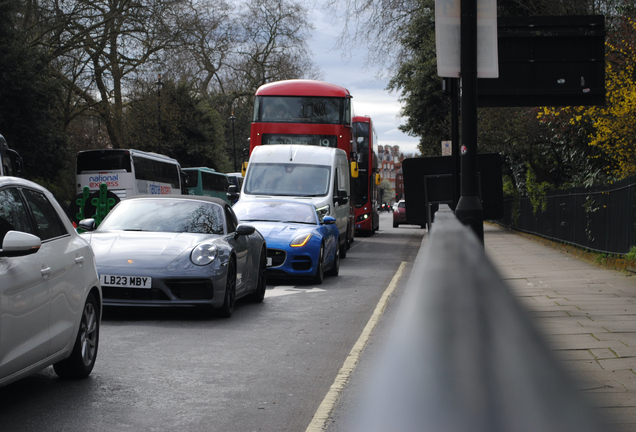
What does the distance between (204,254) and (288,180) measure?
32.6 feet

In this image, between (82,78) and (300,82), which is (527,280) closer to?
(300,82)

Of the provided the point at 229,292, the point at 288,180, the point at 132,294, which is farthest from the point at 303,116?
the point at 132,294

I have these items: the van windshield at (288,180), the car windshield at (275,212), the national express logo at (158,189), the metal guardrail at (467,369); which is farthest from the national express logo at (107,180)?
Answer: the metal guardrail at (467,369)

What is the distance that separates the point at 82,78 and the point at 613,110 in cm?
2478

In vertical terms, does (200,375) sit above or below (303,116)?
below

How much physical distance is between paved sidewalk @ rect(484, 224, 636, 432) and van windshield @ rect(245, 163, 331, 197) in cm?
479

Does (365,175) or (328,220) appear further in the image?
(365,175)

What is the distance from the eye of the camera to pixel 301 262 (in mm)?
12805

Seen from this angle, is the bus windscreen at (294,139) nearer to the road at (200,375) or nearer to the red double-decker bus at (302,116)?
the red double-decker bus at (302,116)

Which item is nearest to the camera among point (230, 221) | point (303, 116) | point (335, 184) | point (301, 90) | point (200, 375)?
point (200, 375)

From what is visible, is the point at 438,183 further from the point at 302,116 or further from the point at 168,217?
the point at 302,116

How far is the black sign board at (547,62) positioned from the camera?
9023mm

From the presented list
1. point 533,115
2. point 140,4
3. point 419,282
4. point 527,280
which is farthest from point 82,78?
point 419,282

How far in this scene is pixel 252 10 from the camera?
54.5 meters
